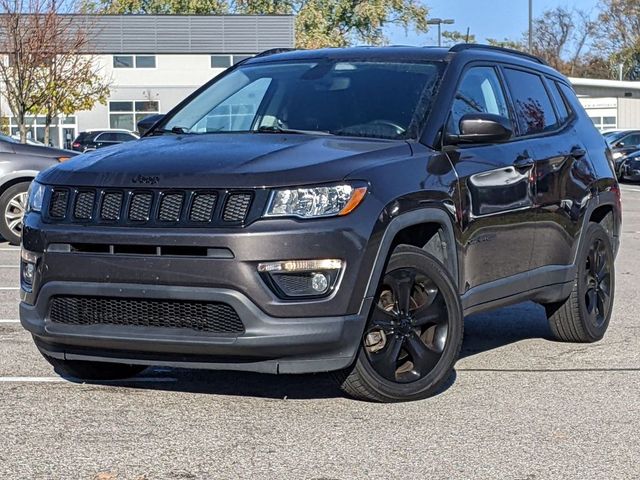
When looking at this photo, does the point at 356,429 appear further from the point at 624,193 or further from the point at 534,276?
the point at 624,193

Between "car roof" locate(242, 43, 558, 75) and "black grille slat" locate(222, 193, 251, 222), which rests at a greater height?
"car roof" locate(242, 43, 558, 75)

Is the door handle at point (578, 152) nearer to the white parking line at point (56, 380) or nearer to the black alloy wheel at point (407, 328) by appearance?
the black alloy wheel at point (407, 328)

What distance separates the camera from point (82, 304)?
556 centimetres

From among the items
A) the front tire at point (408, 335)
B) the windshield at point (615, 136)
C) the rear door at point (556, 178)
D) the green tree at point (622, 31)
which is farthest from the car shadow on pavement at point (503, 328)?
the green tree at point (622, 31)

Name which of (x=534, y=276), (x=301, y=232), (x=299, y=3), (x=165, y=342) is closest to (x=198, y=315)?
(x=165, y=342)

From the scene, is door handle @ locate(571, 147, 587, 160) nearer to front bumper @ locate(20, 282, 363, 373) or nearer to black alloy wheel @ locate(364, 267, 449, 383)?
black alloy wheel @ locate(364, 267, 449, 383)

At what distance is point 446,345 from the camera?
5.90 metres

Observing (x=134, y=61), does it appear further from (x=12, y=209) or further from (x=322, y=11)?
(x=12, y=209)

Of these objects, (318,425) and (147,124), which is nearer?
(318,425)

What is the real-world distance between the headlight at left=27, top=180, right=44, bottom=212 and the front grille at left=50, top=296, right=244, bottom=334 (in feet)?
1.67

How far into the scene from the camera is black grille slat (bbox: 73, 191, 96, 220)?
18.2 feet

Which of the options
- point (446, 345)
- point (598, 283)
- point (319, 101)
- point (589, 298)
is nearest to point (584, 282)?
point (589, 298)

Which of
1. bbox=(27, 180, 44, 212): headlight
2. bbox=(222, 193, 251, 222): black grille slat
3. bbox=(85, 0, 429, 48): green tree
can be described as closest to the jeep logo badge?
bbox=(222, 193, 251, 222): black grille slat

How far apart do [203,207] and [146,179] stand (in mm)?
317
